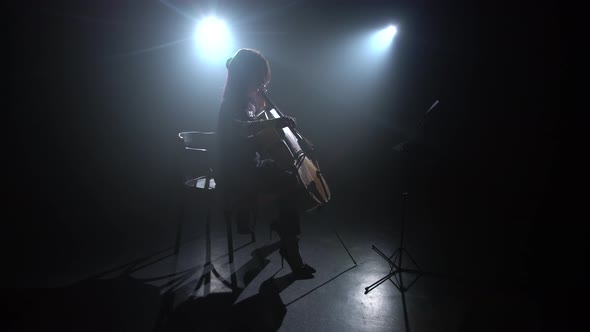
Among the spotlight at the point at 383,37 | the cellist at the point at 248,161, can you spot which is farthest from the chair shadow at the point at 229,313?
the spotlight at the point at 383,37

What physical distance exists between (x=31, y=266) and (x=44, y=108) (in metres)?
1.67

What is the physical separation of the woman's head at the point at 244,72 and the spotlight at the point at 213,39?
86.5 inches

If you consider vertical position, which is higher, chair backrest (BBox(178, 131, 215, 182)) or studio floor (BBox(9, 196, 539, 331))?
chair backrest (BBox(178, 131, 215, 182))

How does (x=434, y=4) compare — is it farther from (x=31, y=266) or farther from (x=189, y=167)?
(x=31, y=266)

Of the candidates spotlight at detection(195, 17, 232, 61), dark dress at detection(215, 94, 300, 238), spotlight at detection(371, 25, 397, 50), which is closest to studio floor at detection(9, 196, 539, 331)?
dark dress at detection(215, 94, 300, 238)

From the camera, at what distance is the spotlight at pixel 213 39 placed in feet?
11.8

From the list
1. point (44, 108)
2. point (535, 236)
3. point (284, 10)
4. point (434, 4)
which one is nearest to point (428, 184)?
point (535, 236)

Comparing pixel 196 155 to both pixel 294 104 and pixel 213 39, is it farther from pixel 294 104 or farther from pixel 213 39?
pixel 294 104

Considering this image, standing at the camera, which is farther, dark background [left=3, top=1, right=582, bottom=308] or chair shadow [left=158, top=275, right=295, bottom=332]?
dark background [left=3, top=1, right=582, bottom=308]

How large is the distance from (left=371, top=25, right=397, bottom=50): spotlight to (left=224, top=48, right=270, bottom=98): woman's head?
10.3ft

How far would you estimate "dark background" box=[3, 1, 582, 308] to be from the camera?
252 centimetres

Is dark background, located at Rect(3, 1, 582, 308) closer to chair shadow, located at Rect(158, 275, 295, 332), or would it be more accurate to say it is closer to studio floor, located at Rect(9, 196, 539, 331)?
studio floor, located at Rect(9, 196, 539, 331)

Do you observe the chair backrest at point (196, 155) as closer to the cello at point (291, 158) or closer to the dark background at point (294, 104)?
the dark background at point (294, 104)

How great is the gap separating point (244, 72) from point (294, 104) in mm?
2839
